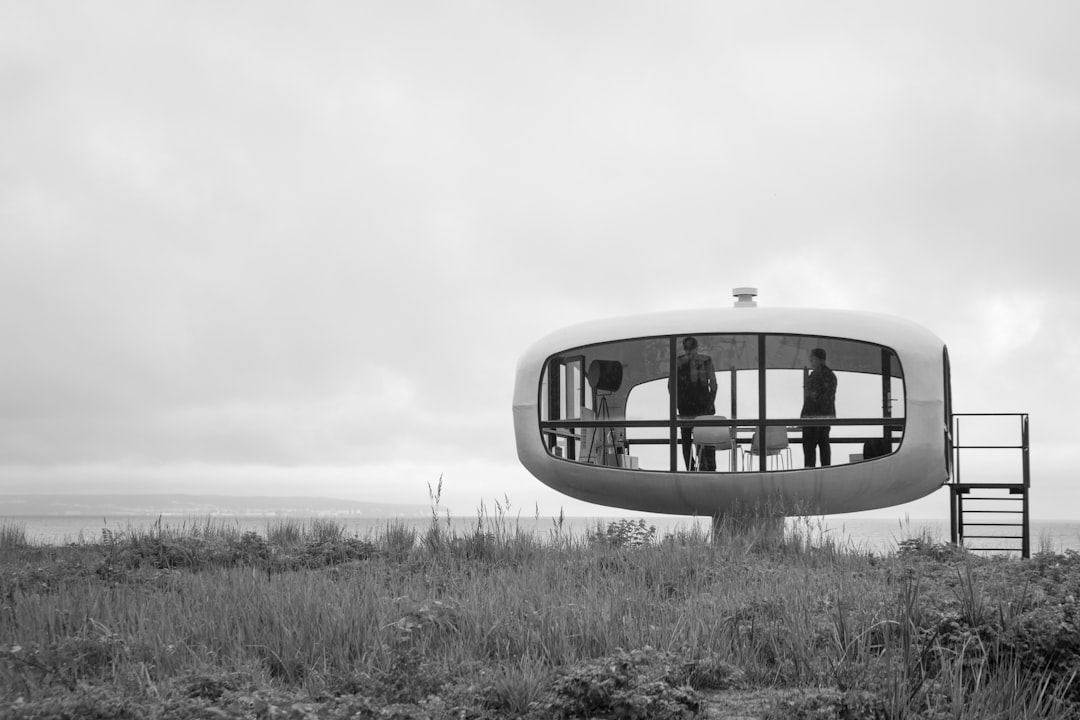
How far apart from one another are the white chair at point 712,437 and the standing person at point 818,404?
2.75 ft

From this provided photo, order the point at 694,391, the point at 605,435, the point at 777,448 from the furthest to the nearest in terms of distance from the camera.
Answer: the point at 605,435, the point at 694,391, the point at 777,448

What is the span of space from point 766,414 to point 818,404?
1.87 feet

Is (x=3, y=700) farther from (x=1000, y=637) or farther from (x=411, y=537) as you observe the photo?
(x=411, y=537)

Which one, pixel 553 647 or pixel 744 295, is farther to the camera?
pixel 744 295

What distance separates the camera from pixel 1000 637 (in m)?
5.26

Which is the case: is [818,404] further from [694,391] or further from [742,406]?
[694,391]

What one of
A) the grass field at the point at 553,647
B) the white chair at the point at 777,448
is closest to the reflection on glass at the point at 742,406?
the white chair at the point at 777,448

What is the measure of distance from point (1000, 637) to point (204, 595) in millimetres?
5106

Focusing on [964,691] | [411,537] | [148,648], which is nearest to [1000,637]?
[964,691]

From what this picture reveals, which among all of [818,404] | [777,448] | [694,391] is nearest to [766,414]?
[777,448]

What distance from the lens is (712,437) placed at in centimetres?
Result: 1138

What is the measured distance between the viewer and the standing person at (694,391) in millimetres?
11383

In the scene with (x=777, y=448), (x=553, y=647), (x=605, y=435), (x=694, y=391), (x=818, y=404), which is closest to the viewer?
(x=553, y=647)

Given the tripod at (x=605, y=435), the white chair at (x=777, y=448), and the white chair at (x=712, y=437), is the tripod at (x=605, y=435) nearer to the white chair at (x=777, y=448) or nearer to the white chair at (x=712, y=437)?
the white chair at (x=712, y=437)
